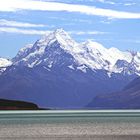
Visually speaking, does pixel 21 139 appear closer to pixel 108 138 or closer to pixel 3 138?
pixel 3 138

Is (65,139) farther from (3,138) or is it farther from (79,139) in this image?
(3,138)

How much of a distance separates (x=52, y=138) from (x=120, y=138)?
7462mm

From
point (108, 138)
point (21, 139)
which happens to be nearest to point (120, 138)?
point (108, 138)

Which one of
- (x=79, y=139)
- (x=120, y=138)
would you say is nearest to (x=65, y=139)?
(x=79, y=139)

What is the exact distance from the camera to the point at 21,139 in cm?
6369

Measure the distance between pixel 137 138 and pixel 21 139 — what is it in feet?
40.9

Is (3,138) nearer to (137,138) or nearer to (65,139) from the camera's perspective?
(65,139)

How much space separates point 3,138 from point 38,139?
12.2 ft

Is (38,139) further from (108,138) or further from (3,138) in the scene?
(108,138)

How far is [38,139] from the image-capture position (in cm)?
6450

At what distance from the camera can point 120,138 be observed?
66500mm

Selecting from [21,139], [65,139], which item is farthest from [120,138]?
[21,139]

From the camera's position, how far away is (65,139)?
64750mm

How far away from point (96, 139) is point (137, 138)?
4453mm
